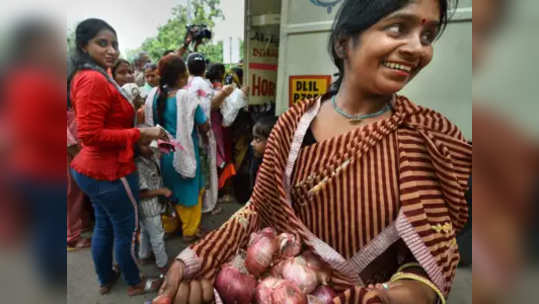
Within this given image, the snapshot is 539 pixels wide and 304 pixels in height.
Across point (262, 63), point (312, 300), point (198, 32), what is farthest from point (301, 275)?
point (198, 32)

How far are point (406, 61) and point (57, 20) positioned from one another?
797 millimetres

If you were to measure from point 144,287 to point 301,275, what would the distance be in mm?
2358

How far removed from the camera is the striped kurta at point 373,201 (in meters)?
0.81

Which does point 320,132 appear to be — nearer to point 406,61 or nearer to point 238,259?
point 406,61

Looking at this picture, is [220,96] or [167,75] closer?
[167,75]

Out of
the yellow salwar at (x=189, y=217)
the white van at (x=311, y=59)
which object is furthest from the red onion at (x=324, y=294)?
the yellow salwar at (x=189, y=217)

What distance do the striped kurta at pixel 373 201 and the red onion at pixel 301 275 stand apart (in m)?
0.08

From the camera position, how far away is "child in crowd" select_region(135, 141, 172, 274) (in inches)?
99.3

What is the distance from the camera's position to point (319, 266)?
35.3 inches

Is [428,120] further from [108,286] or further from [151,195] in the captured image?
[108,286]

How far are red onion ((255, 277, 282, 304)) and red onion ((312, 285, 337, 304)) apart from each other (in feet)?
0.39

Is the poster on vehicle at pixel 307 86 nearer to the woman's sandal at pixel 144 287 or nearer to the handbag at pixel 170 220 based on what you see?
the handbag at pixel 170 220

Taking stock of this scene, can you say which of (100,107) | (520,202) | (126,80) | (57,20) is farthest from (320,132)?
(126,80)

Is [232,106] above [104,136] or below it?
above
